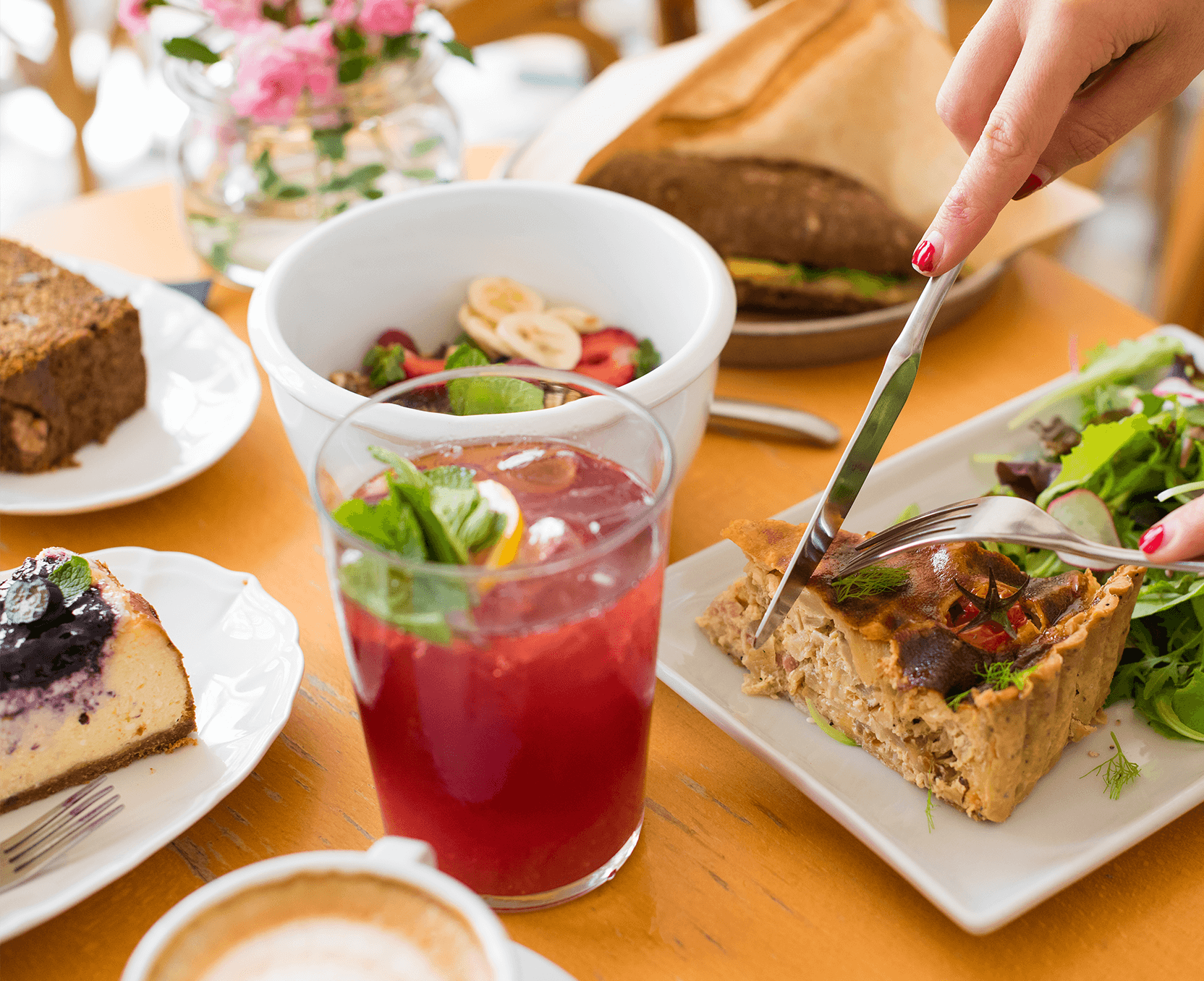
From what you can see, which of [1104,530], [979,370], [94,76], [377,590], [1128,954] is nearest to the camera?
[377,590]

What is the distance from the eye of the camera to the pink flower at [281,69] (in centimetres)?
146

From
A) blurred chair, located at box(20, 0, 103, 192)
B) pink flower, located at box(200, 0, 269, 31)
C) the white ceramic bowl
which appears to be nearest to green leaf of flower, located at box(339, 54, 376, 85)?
pink flower, located at box(200, 0, 269, 31)

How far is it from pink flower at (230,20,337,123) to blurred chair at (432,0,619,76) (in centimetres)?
129

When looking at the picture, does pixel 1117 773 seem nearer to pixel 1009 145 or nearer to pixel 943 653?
pixel 943 653

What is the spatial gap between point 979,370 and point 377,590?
1.16m

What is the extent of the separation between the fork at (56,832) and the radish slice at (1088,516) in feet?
3.23

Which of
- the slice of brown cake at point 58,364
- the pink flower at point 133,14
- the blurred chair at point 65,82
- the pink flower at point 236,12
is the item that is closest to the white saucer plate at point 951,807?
the slice of brown cake at point 58,364

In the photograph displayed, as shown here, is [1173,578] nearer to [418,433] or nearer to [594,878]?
[594,878]

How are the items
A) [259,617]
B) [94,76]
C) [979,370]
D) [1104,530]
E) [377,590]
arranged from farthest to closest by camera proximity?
[94,76] → [979,370] → [1104,530] → [259,617] → [377,590]

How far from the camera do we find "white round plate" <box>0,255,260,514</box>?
1279mm

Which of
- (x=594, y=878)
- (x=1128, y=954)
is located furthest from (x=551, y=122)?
(x=1128, y=954)

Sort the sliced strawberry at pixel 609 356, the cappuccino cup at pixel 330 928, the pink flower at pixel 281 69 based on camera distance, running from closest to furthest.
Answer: the cappuccino cup at pixel 330 928, the sliced strawberry at pixel 609 356, the pink flower at pixel 281 69

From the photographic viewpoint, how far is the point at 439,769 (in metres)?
0.77

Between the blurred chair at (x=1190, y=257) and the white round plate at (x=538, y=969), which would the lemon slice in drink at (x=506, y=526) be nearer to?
the white round plate at (x=538, y=969)
